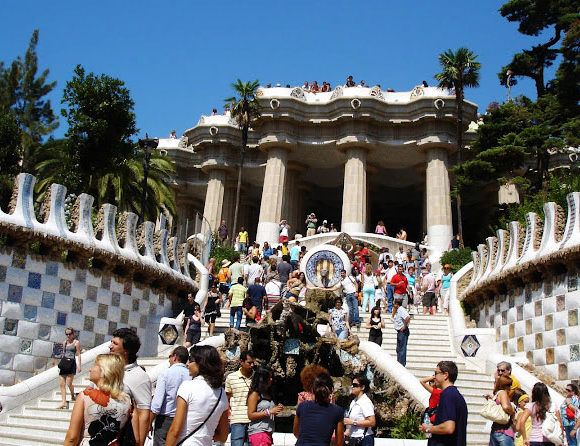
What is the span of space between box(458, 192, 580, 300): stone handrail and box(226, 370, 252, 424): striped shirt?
947 centimetres

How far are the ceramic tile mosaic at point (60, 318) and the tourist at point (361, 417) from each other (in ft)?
29.8

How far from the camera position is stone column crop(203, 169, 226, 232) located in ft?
131

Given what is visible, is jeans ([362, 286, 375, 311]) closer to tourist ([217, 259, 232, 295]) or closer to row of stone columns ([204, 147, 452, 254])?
tourist ([217, 259, 232, 295])

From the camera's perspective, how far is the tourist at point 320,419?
18.7 ft

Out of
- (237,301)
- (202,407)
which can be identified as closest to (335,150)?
(237,301)

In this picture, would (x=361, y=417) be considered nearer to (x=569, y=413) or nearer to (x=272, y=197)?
(x=569, y=413)

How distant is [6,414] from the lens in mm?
12055

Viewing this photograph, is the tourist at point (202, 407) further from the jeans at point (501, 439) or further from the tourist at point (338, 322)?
the tourist at point (338, 322)

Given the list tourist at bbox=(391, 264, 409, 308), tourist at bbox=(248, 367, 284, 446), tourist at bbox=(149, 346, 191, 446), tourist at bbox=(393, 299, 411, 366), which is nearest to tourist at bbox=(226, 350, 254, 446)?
tourist at bbox=(248, 367, 284, 446)

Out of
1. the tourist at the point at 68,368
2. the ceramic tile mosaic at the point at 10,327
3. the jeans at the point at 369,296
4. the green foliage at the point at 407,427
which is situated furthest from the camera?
the jeans at the point at 369,296

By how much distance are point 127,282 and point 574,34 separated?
20894 millimetres

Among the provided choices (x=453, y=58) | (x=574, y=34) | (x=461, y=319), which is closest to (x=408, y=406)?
(x=461, y=319)

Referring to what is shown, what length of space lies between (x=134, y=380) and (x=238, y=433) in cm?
215

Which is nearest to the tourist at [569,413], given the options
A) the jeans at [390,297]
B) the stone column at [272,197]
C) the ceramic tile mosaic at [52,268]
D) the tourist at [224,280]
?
the jeans at [390,297]
